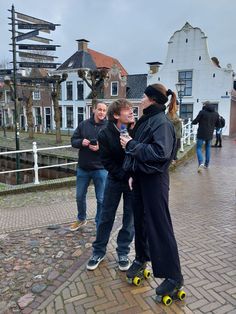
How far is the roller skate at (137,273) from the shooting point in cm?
281

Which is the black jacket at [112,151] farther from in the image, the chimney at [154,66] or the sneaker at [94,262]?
the chimney at [154,66]

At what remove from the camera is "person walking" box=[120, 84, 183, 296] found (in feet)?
7.81

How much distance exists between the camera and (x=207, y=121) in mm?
7719

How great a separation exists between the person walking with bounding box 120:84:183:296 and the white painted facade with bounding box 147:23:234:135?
2180 centimetres

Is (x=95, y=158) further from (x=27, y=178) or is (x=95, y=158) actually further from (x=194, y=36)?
(x=194, y=36)

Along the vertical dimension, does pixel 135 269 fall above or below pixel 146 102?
below

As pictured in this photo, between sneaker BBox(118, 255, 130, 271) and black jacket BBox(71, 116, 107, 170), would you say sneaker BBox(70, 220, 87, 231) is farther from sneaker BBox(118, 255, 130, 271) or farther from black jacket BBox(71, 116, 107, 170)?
sneaker BBox(118, 255, 130, 271)

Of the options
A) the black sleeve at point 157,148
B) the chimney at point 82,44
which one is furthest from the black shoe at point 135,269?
the chimney at point 82,44

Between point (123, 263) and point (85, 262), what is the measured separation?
48 centimetres

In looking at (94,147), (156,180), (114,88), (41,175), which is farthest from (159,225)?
(114,88)

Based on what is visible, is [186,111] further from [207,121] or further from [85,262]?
[85,262]

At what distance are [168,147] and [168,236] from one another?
0.75 m

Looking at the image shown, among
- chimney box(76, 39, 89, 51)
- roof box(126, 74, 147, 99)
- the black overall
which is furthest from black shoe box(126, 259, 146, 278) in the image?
chimney box(76, 39, 89, 51)

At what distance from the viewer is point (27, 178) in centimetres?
1491
